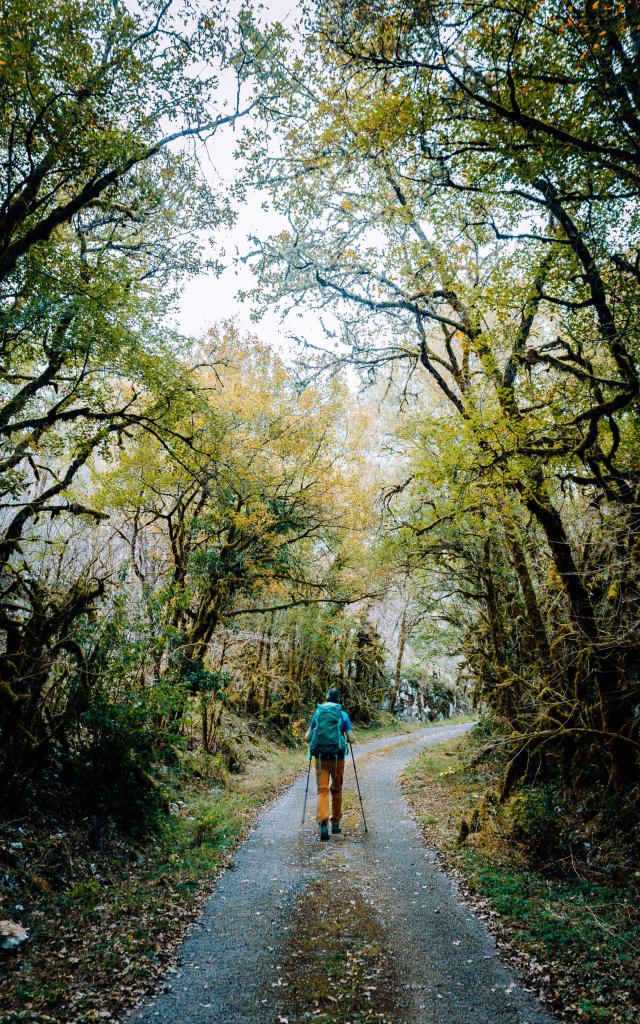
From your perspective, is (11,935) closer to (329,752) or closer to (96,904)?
Result: (96,904)

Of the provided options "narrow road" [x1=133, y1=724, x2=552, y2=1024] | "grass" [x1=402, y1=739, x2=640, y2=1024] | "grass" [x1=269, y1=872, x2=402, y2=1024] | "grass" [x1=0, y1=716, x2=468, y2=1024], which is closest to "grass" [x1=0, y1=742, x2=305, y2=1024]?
"grass" [x1=0, y1=716, x2=468, y2=1024]

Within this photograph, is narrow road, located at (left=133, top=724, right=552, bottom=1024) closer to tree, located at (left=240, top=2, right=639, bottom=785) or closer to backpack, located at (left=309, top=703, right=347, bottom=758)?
backpack, located at (left=309, top=703, right=347, bottom=758)

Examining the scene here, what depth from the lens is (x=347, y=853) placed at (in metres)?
7.23

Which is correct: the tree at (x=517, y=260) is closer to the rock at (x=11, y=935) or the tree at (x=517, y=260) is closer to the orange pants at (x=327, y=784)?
the orange pants at (x=327, y=784)

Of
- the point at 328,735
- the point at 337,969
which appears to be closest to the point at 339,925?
the point at 337,969

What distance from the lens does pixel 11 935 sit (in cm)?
414

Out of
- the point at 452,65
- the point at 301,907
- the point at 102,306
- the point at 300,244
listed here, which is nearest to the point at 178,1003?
the point at 301,907

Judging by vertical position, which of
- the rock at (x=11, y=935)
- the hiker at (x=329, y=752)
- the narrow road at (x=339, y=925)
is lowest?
the narrow road at (x=339, y=925)

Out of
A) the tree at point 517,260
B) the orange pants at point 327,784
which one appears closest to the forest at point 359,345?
the tree at point 517,260

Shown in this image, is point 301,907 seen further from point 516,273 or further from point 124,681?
point 516,273

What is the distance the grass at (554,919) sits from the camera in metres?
3.84

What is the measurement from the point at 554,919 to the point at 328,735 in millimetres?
3850

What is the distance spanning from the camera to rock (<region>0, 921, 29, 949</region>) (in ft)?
13.4

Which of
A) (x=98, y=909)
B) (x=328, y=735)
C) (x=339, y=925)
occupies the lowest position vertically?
(x=339, y=925)
